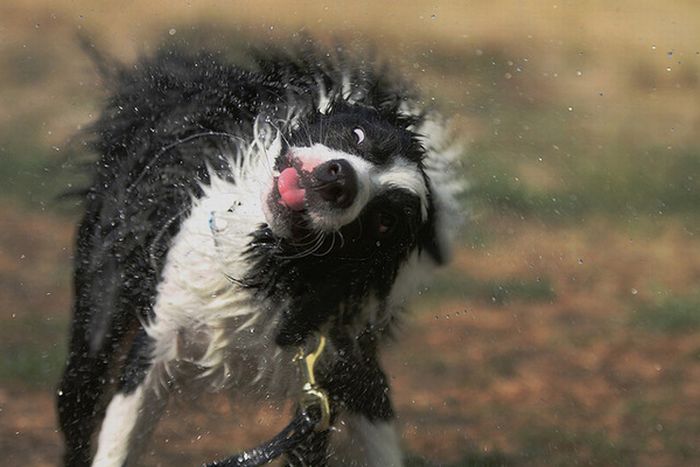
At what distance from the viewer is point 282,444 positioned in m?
3.76

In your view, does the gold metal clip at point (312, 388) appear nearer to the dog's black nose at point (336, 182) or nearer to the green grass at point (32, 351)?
the dog's black nose at point (336, 182)

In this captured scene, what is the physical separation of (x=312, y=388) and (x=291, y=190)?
74 cm

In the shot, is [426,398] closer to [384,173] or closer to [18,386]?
[18,386]

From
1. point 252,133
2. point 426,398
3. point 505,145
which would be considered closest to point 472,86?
point 505,145

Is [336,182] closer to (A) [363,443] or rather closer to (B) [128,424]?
(A) [363,443]

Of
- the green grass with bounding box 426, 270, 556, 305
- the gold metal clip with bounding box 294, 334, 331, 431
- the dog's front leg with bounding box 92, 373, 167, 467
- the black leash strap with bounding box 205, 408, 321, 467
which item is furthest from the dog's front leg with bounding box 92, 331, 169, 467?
the green grass with bounding box 426, 270, 556, 305

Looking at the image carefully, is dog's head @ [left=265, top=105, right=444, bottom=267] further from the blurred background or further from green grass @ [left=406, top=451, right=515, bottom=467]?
green grass @ [left=406, top=451, right=515, bottom=467]

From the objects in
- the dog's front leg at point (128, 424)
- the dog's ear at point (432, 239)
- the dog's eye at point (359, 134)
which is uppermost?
the dog's eye at point (359, 134)

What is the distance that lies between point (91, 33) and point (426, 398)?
13.1ft

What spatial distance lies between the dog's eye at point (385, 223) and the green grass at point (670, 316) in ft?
12.1

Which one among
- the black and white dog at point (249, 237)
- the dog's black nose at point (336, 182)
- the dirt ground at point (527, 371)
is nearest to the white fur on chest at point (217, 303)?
the black and white dog at point (249, 237)

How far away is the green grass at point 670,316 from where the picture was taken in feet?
23.0

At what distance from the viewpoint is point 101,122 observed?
4668mm

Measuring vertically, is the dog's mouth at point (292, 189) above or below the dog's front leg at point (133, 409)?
above
